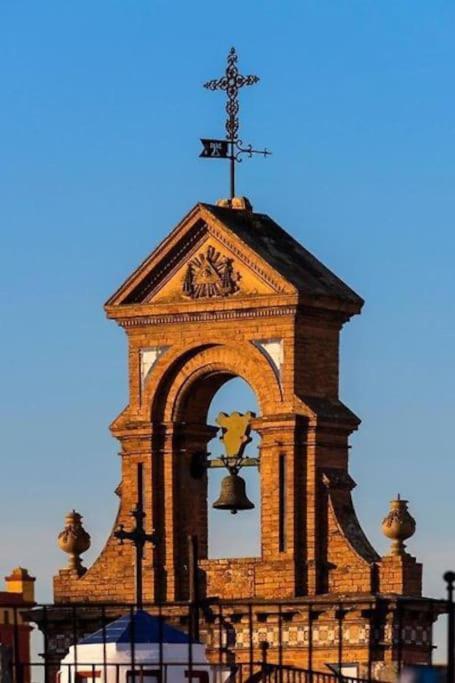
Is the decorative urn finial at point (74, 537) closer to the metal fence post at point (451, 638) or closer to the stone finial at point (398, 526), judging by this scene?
the stone finial at point (398, 526)

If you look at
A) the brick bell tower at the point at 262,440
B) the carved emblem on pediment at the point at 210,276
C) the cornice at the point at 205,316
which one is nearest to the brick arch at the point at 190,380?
the brick bell tower at the point at 262,440

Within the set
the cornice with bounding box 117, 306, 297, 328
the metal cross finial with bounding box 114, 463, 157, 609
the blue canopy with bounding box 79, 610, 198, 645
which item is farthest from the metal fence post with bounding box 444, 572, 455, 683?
the cornice with bounding box 117, 306, 297, 328

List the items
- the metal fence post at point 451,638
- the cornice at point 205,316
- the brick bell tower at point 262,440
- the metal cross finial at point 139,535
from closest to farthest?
1. the metal fence post at point 451,638
2. the metal cross finial at point 139,535
3. the brick bell tower at point 262,440
4. the cornice at point 205,316

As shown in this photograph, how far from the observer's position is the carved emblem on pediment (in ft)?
246

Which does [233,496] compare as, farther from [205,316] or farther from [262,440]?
[205,316]

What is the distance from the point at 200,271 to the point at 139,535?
5.12 meters

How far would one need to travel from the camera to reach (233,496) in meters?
75.0

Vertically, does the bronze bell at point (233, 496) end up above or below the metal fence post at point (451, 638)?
above

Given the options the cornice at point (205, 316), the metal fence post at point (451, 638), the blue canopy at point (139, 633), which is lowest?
the metal fence post at point (451, 638)

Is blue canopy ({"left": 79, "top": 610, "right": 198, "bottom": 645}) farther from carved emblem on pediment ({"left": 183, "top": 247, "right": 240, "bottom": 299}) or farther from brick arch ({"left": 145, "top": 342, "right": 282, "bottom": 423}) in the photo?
carved emblem on pediment ({"left": 183, "top": 247, "right": 240, "bottom": 299})

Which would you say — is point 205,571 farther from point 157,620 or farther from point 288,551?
point 157,620

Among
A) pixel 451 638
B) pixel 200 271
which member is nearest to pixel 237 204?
pixel 200 271

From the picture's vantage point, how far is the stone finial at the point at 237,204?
76.2m

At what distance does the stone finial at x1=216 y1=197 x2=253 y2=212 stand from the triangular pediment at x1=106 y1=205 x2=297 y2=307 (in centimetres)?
112
